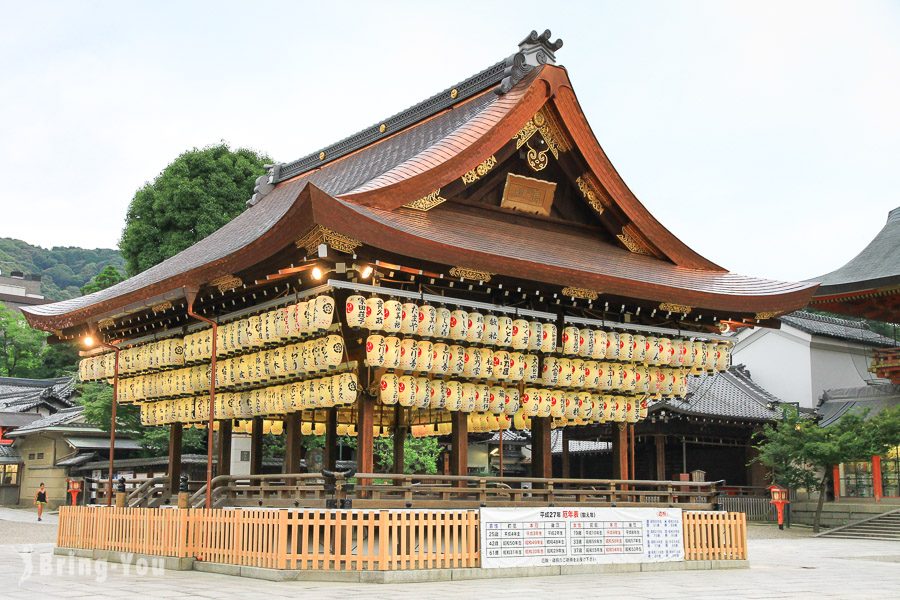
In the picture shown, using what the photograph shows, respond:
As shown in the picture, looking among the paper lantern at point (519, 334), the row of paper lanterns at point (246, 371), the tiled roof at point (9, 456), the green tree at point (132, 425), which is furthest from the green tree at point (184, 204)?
the paper lantern at point (519, 334)

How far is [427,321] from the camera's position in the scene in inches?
615

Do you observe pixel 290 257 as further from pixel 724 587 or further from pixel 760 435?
pixel 760 435

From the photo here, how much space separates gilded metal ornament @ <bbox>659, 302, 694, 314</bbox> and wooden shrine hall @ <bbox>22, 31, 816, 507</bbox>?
72 millimetres

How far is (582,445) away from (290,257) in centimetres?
3196

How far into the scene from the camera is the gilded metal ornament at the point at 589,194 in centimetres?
1983

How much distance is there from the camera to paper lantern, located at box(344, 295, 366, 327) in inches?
577

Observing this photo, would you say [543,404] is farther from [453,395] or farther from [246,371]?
[246,371]

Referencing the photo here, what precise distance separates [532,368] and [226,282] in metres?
5.97

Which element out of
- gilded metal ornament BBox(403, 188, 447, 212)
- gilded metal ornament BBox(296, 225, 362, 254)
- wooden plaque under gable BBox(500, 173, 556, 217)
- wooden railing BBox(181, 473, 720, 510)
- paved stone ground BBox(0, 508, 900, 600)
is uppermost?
wooden plaque under gable BBox(500, 173, 556, 217)

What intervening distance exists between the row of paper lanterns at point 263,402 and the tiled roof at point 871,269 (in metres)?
25.7

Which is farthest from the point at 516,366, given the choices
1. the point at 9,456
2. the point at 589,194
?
the point at 9,456

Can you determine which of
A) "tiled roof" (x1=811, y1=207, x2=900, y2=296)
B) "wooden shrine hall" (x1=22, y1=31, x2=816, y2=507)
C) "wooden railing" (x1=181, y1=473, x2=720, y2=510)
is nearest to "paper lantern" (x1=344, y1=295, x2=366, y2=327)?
"wooden shrine hall" (x1=22, y1=31, x2=816, y2=507)

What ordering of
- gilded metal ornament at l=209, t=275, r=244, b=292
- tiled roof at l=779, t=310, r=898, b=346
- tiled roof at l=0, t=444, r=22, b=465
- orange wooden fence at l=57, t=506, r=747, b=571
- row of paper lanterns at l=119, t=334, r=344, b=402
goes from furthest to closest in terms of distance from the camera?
tiled roof at l=0, t=444, r=22, b=465 → tiled roof at l=779, t=310, r=898, b=346 → gilded metal ornament at l=209, t=275, r=244, b=292 → row of paper lanterns at l=119, t=334, r=344, b=402 → orange wooden fence at l=57, t=506, r=747, b=571

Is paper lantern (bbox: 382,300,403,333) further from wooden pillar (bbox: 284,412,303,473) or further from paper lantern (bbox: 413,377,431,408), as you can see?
wooden pillar (bbox: 284,412,303,473)
